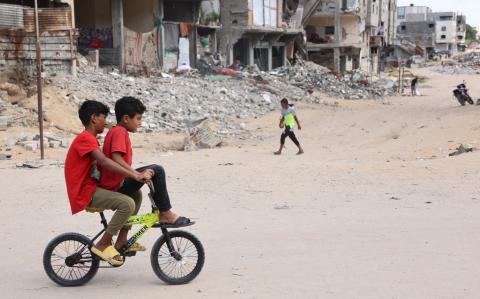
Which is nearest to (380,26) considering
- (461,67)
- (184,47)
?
(461,67)

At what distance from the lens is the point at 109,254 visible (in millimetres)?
4559

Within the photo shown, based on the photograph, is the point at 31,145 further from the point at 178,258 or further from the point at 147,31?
the point at 147,31

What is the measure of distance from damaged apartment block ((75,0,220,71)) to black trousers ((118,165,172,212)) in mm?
20201

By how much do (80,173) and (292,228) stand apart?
2.72m

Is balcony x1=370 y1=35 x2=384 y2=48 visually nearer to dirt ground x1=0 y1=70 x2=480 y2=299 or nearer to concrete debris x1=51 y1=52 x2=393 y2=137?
concrete debris x1=51 y1=52 x2=393 y2=137

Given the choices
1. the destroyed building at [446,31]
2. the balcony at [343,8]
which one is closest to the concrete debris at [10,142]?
the balcony at [343,8]

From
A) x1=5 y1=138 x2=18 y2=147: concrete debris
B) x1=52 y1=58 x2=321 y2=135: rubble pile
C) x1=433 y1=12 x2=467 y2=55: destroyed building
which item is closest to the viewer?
x1=5 y1=138 x2=18 y2=147: concrete debris

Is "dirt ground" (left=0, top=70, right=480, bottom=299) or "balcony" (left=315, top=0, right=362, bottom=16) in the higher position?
"balcony" (left=315, top=0, right=362, bottom=16)

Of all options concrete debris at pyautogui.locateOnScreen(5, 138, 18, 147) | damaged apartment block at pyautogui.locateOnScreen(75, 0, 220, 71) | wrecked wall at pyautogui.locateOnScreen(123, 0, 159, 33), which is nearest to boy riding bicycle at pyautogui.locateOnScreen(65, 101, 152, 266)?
concrete debris at pyautogui.locateOnScreen(5, 138, 18, 147)

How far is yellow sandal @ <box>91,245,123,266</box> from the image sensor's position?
179 inches

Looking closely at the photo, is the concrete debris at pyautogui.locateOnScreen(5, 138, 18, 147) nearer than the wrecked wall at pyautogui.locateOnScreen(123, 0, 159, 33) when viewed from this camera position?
Yes

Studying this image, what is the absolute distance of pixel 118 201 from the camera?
4418 millimetres

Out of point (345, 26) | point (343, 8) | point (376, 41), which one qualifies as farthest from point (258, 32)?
point (376, 41)

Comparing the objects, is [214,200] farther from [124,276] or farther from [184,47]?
[184,47]
